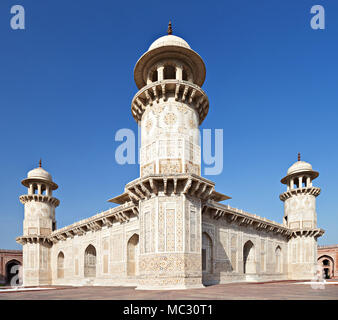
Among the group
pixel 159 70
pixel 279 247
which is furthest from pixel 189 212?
pixel 279 247

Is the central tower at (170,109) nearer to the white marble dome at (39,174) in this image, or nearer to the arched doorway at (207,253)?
the arched doorway at (207,253)

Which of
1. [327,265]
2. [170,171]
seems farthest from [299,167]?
[327,265]

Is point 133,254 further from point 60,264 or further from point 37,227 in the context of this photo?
point 37,227

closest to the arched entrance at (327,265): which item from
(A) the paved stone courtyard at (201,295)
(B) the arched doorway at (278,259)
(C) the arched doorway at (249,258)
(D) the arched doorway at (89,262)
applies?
(B) the arched doorway at (278,259)

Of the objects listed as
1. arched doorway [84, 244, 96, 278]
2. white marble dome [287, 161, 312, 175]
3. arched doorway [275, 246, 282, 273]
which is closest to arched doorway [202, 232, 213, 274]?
arched doorway [84, 244, 96, 278]

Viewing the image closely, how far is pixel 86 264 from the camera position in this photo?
27.5 m

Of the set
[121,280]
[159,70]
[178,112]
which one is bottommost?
[121,280]

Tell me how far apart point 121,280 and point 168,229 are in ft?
31.2

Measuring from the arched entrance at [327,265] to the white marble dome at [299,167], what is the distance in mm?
26767

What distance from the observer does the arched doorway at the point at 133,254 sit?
21577mm

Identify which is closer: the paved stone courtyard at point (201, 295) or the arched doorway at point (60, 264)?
the paved stone courtyard at point (201, 295)
